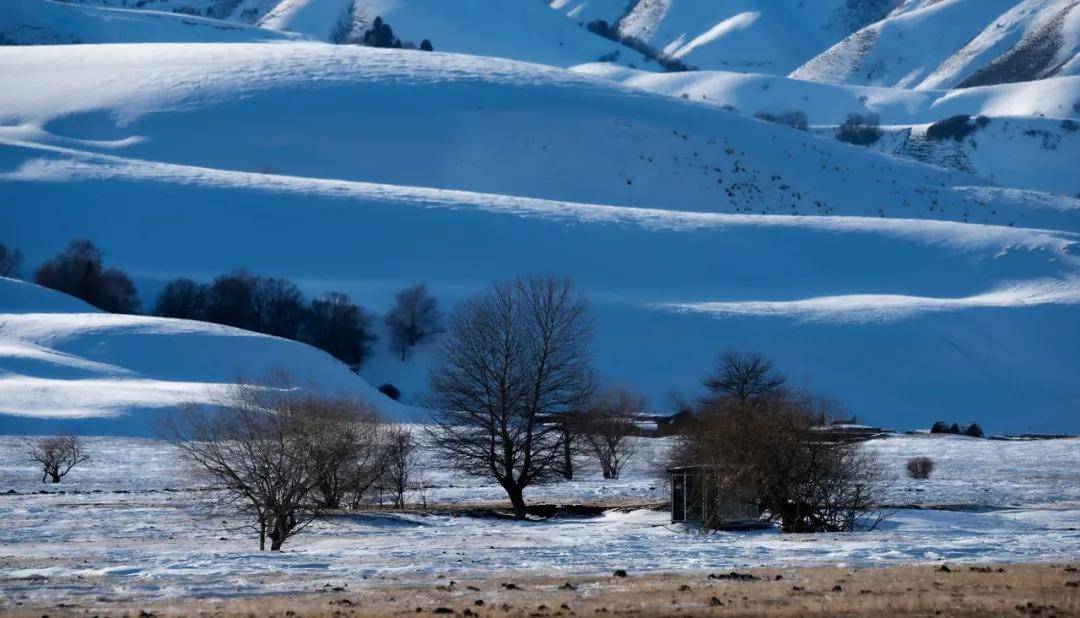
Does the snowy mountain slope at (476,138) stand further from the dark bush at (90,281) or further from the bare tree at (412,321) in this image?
the bare tree at (412,321)

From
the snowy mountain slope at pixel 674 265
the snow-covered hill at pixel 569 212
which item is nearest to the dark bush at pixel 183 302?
the snowy mountain slope at pixel 674 265

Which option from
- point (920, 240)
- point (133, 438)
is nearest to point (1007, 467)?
point (133, 438)

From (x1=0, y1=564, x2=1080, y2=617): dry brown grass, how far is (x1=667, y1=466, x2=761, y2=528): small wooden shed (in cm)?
929

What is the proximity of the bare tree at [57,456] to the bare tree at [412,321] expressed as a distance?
33.0 metres

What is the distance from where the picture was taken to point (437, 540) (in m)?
28.9

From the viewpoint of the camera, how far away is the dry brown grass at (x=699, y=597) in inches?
Answer: 700

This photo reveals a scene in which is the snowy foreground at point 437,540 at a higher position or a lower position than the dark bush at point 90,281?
lower

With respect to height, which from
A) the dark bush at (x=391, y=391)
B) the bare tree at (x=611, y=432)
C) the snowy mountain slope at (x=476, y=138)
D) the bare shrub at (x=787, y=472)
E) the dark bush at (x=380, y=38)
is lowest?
the bare shrub at (x=787, y=472)

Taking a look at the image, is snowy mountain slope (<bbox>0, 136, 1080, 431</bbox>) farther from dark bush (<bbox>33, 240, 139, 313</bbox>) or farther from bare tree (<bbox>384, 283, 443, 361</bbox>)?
dark bush (<bbox>33, 240, 139, 313</bbox>)

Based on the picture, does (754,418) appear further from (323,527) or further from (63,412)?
(63,412)

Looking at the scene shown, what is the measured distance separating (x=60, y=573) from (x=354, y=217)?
249 feet

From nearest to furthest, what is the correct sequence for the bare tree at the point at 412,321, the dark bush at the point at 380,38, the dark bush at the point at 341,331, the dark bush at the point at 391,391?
1. the dark bush at the point at 391,391
2. the dark bush at the point at 341,331
3. the bare tree at the point at 412,321
4. the dark bush at the point at 380,38

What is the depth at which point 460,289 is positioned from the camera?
86.3 meters

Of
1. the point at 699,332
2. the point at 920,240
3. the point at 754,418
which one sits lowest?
the point at 754,418
